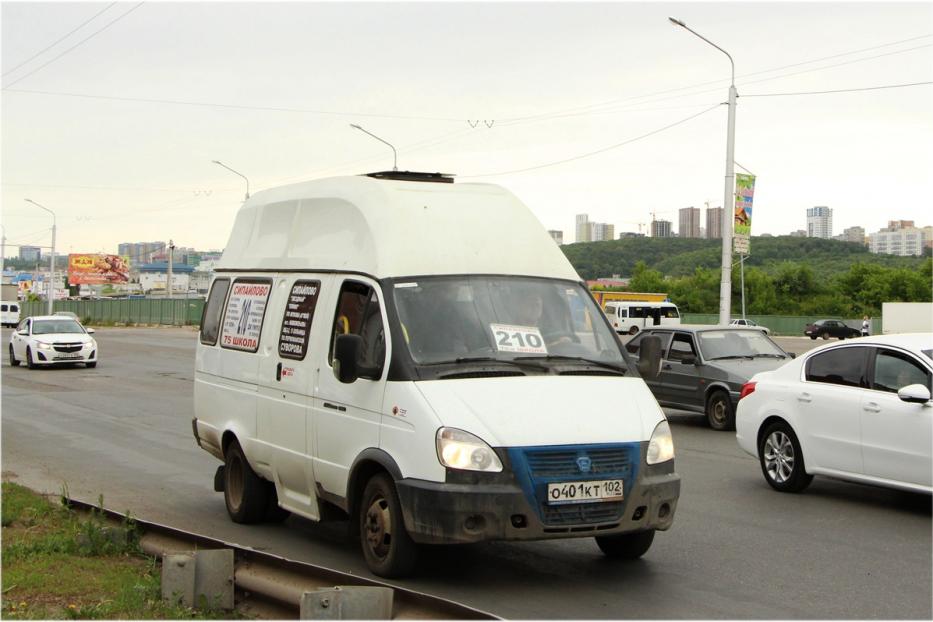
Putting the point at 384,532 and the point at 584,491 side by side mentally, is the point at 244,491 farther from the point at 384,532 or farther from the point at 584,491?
the point at 584,491

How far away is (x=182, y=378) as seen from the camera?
28031 millimetres

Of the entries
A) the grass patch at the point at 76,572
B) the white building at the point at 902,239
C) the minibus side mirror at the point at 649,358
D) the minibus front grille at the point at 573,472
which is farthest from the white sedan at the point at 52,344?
the white building at the point at 902,239

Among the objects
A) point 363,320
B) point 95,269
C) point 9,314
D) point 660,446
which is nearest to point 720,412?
point 660,446

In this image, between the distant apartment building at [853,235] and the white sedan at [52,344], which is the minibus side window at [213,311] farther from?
the distant apartment building at [853,235]

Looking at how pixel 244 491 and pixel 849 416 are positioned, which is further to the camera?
pixel 849 416

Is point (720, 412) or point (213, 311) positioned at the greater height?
point (213, 311)

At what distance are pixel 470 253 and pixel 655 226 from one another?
162 m

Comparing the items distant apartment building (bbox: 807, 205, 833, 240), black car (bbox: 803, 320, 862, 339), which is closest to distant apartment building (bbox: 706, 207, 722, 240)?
distant apartment building (bbox: 807, 205, 833, 240)

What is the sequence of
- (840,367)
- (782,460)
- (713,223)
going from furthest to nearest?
(713,223), (782,460), (840,367)

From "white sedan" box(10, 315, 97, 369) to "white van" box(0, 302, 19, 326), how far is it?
57.6 metres

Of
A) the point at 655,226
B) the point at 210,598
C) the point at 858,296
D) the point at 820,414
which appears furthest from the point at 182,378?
the point at 655,226

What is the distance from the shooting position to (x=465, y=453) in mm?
6766

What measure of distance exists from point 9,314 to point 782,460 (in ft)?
280

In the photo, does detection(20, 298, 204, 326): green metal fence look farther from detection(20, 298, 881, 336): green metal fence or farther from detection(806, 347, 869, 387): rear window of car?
detection(806, 347, 869, 387): rear window of car
